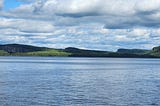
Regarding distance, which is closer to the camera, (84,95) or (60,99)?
(60,99)

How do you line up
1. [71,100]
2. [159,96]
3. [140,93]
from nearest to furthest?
[71,100] → [159,96] → [140,93]

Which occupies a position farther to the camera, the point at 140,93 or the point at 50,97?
the point at 140,93

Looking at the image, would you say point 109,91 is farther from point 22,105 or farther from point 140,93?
point 22,105

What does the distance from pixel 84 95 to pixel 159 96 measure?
1292 cm

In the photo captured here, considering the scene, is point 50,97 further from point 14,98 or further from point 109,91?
point 109,91

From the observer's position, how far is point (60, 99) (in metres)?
58.2

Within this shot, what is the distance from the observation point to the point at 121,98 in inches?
2351

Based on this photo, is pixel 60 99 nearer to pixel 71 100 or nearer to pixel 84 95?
pixel 71 100

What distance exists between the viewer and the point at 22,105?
5194cm

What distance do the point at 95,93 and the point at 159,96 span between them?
11500 mm

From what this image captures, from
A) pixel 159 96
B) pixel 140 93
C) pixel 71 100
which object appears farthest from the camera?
pixel 140 93

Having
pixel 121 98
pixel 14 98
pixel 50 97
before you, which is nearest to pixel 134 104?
pixel 121 98

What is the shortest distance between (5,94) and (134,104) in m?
22.8

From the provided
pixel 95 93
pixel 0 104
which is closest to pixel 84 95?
pixel 95 93
